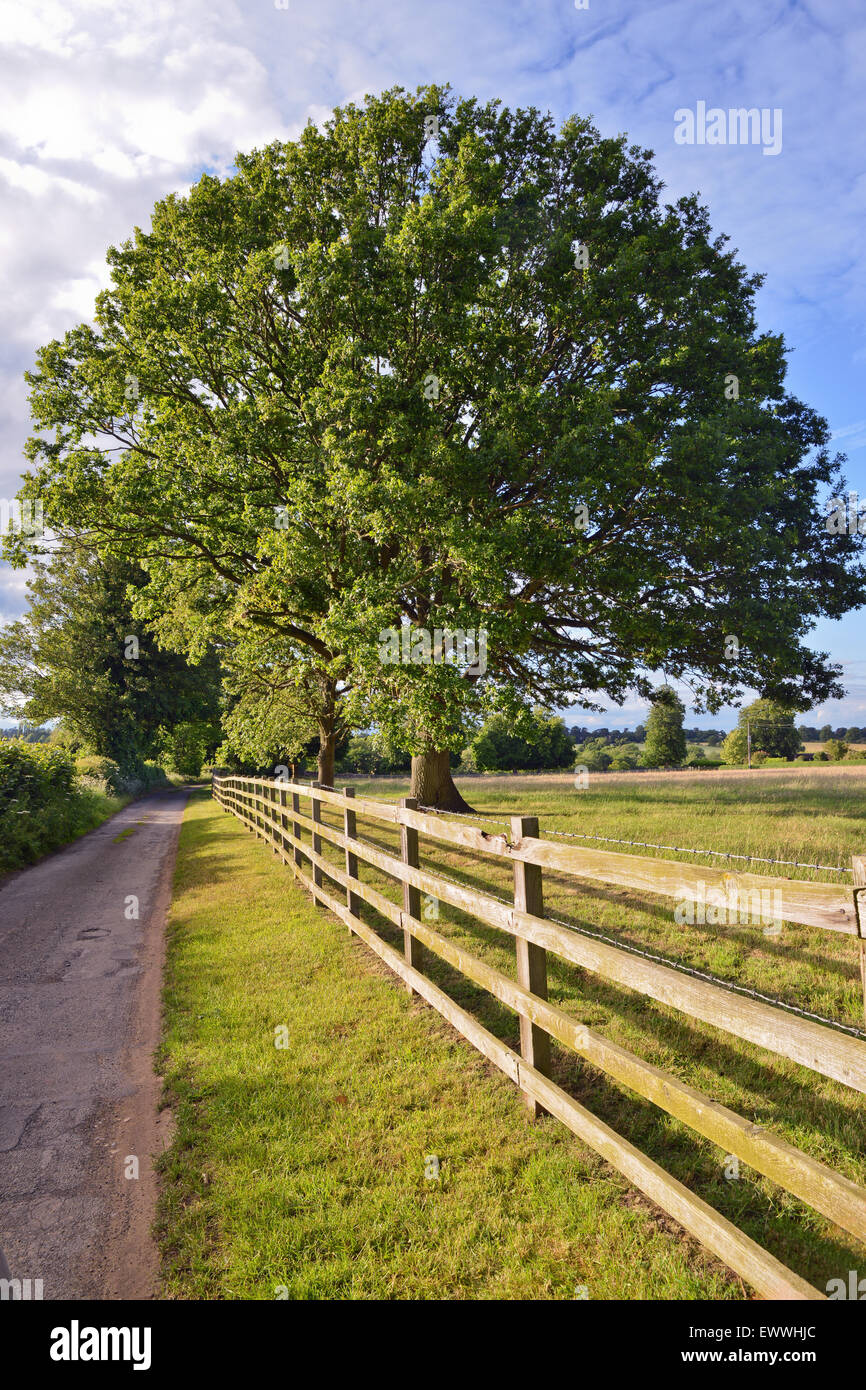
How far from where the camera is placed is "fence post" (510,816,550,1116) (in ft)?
13.6

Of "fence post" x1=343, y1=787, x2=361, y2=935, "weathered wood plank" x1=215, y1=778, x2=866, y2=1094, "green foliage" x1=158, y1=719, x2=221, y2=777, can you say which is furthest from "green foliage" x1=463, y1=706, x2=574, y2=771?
"weathered wood plank" x1=215, y1=778, x2=866, y2=1094

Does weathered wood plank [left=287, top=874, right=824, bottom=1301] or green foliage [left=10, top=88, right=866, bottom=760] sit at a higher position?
green foliage [left=10, top=88, right=866, bottom=760]

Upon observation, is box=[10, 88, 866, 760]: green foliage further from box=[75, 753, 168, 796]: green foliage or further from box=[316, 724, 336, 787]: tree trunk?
box=[75, 753, 168, 796]: green foliage

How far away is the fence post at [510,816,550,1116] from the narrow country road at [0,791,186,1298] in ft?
7.56

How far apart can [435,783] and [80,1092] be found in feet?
40.8

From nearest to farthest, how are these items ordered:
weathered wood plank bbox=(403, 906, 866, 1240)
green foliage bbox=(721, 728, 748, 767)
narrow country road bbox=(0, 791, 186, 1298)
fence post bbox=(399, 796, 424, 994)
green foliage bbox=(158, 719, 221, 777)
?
weathered wood plank bbox=(403, 906, 866, 1240) < narrow country road bbox=(0, 791, 186, 1298) < fence post bbox=(399, 796, 424, 994) < green foliage bbox=(158, 719, 221, 777) < green foliage bbox=(721, 728, 748, 767)

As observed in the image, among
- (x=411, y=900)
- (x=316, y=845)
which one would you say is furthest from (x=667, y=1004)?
(x=316, y=845)

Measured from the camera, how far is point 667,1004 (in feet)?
12.3

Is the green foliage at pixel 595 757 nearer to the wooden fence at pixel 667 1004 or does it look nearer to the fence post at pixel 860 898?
the wooden fence at pixel 667 1004

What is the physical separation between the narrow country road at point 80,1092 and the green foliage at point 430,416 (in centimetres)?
604

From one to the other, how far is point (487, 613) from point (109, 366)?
407 inches
